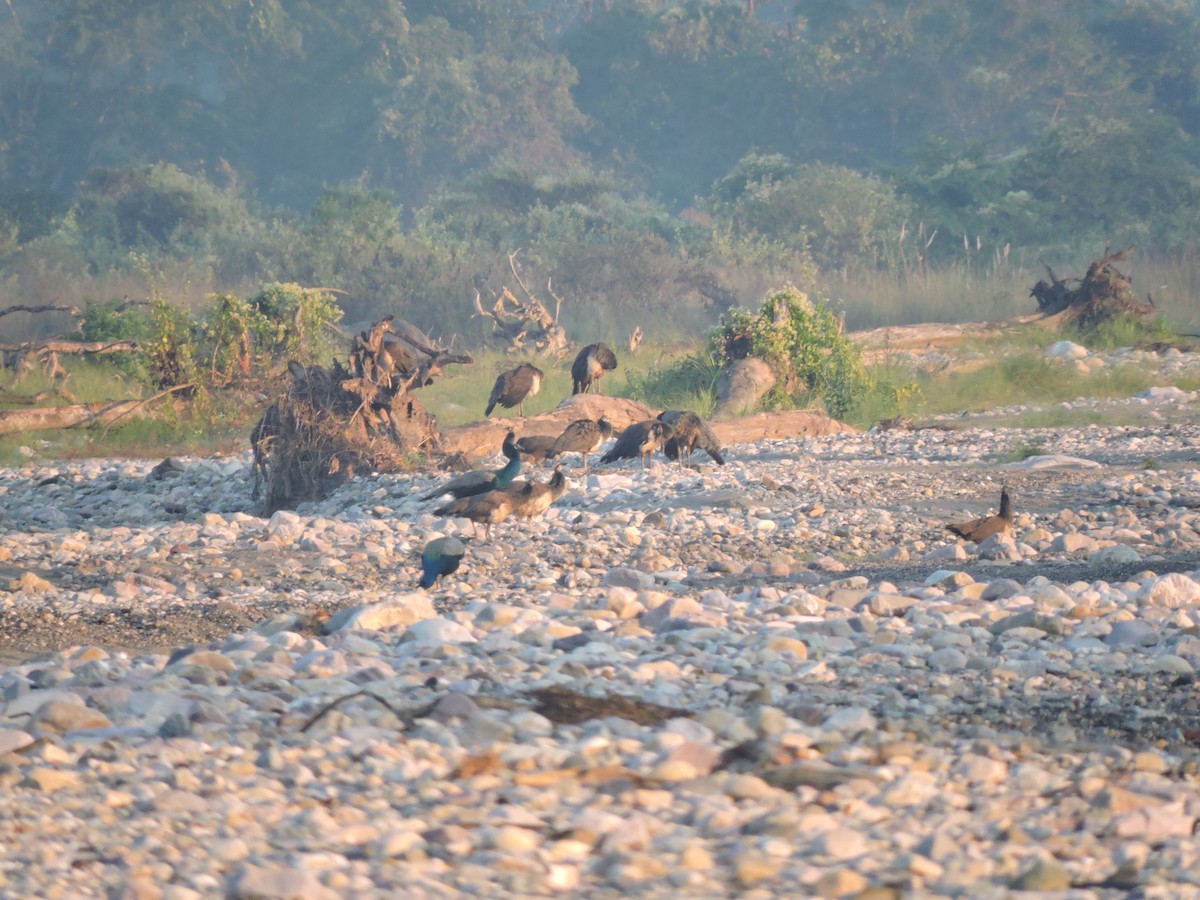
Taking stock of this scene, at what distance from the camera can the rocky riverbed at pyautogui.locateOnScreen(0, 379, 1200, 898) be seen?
2.77 m

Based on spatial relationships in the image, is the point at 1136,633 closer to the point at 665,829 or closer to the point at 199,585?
the point at 665,829

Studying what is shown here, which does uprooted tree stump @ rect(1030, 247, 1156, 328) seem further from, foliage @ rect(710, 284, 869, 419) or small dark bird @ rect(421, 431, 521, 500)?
small dark bird @ rect(421, 431, 521, 500)

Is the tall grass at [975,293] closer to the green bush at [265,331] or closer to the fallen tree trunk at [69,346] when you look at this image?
the green bush at [265,331]

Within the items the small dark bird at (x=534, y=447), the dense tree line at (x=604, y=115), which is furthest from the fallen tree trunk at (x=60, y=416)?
the dense tree line at (x=604, y=115)

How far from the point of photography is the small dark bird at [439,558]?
234 inches

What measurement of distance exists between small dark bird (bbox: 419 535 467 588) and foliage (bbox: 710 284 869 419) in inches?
318

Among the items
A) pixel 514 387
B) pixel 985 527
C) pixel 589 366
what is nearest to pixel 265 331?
pixel 589 366

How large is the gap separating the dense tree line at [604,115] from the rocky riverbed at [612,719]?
23584 mm

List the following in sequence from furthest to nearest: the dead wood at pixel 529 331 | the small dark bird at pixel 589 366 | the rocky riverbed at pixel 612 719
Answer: the dead wood at pixel 529 331, the small dark bird at pixel 589 366, the rocky riverbed at pixel 612 719

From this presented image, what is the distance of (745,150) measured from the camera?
4222 cm

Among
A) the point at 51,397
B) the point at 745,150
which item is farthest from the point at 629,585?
the point at 745,150

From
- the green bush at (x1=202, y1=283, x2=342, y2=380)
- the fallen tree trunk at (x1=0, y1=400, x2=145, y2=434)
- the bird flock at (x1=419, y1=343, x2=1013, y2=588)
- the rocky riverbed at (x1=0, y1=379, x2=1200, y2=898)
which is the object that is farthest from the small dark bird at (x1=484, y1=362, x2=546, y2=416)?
the rocky riverbed at (x1=0, y1=379, x2=1200, y2=898)

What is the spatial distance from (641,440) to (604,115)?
36695 millimetres

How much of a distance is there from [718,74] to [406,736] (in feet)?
137
